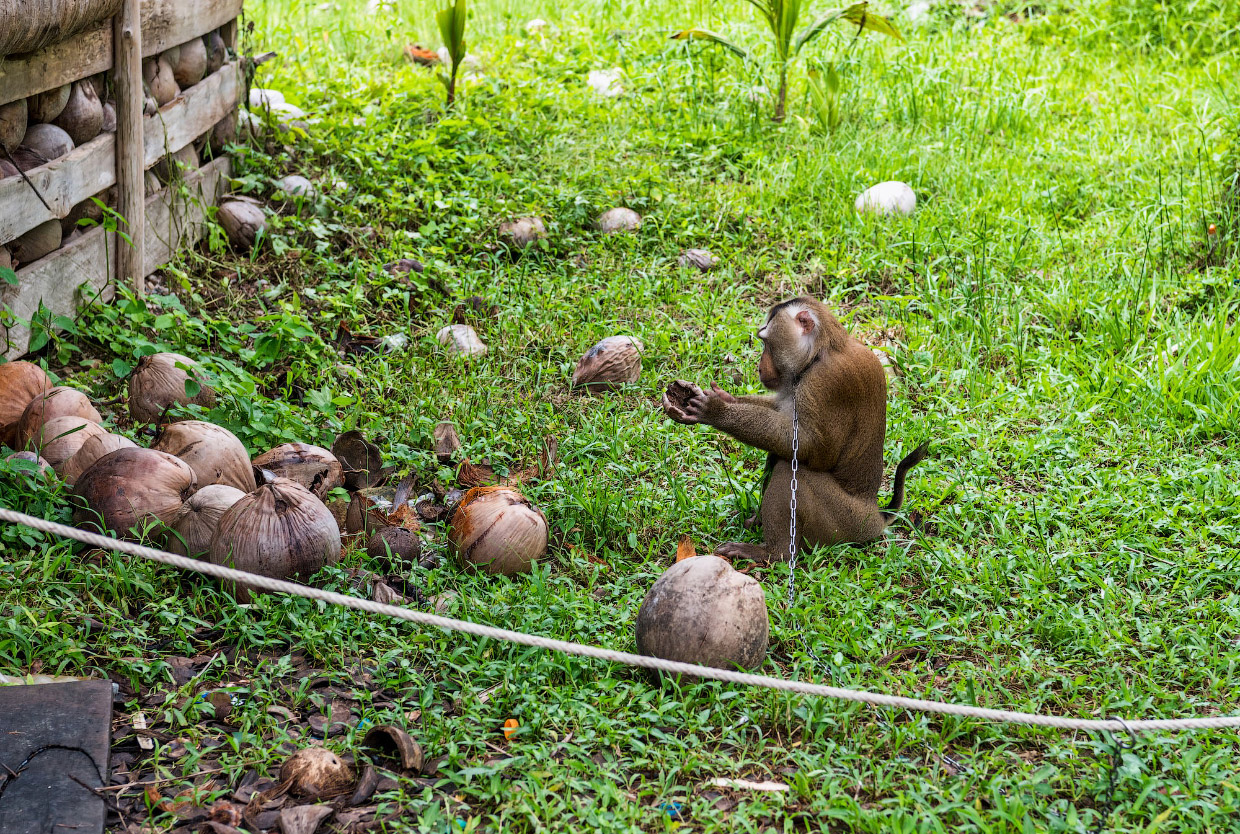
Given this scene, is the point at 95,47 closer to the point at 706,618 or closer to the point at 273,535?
the point at 273,535

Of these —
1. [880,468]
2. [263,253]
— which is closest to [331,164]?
[263,253]

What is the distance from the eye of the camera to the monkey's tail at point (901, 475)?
4090 millimetres

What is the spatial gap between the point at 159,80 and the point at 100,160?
0.86 metres

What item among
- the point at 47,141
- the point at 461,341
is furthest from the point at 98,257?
the point at 461,341

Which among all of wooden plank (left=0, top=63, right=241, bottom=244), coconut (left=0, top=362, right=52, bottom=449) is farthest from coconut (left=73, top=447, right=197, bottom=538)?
wooden plank (left=0, top=63, right=241, bottom=244)

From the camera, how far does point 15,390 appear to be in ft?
13.8

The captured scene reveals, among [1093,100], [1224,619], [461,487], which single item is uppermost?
[1093,100]

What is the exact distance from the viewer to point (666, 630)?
3.21 meters

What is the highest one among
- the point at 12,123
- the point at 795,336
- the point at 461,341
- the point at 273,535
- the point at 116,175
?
the point at 12,123

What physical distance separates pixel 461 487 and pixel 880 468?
1.70m

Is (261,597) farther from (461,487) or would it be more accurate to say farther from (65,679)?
(461,487)

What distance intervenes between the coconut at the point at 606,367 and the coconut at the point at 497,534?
1.47m

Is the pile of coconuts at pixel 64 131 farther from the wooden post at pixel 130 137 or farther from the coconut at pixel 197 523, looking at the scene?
the coconut at pixel 197 523

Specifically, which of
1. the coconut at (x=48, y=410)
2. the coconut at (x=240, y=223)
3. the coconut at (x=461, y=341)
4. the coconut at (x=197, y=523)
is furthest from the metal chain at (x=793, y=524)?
the coconut at (x=240, y=223)
